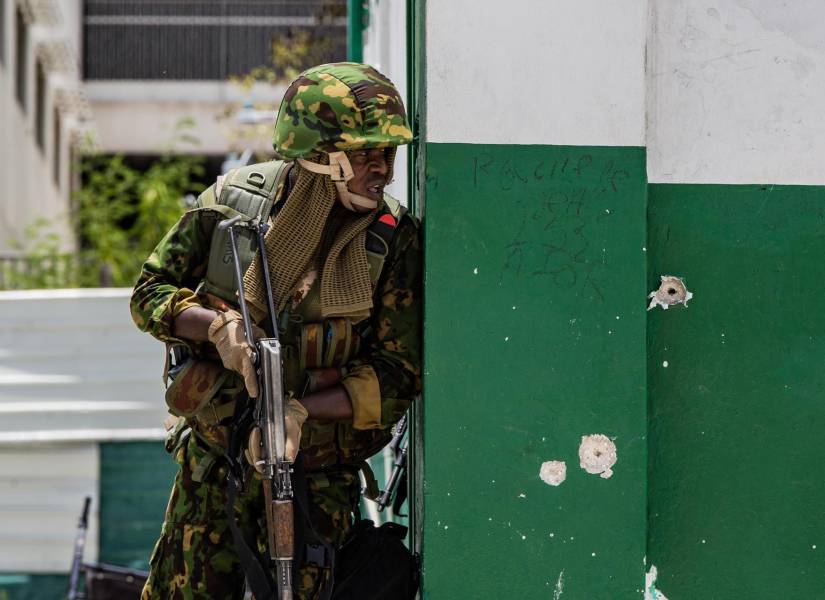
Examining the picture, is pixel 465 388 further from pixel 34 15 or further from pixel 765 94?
pixel 34 15

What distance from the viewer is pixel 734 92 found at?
365 cm

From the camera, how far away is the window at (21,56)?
18344mm

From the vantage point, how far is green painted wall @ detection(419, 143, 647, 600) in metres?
3.48

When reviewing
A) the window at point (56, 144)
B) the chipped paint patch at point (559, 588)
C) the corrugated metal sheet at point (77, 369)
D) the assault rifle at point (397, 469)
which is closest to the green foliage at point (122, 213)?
the corrugated metal sheet at point (77, 369)

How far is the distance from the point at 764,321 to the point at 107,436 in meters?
5.00

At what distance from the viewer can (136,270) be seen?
11.3 m

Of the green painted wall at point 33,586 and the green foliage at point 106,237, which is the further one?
the green foliage at point 106,237

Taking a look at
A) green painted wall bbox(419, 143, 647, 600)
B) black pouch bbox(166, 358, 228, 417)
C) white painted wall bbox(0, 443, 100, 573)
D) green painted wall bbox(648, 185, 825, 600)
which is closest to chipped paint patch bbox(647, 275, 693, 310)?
green painted wall bbox(648, 185, 825, 600)

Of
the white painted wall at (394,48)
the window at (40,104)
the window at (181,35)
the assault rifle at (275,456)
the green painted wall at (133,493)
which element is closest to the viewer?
the assault rifle at (275,456)

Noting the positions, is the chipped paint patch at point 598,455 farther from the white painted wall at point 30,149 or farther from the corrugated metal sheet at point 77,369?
the white painted wall at point 30,149

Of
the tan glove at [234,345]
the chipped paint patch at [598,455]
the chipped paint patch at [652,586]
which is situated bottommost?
the chipped paint patch at [652,586]

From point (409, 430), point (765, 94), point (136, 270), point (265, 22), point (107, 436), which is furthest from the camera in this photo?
point (265, 22)

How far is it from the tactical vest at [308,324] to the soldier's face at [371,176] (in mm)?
88

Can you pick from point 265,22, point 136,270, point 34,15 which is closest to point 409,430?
point 136,270
